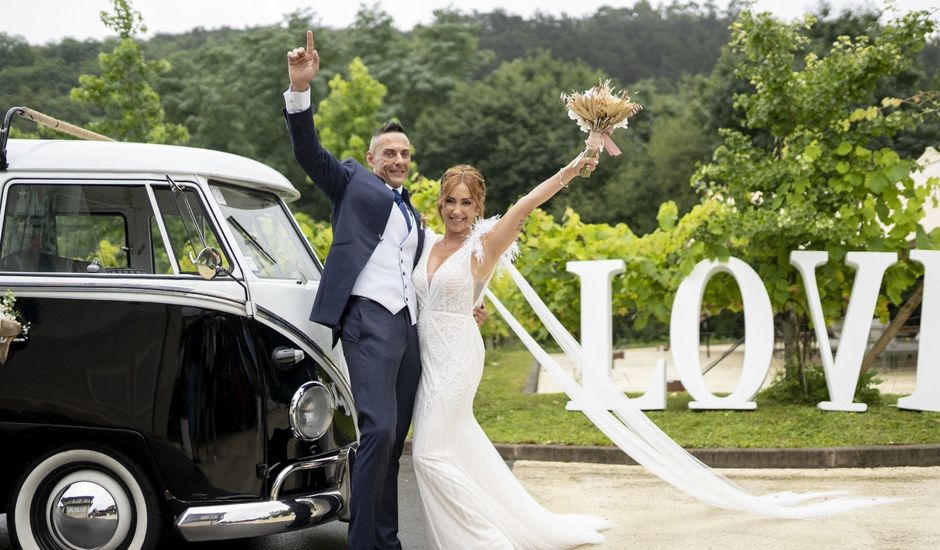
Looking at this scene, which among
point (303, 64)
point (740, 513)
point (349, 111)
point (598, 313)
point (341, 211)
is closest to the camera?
point (303, 64)

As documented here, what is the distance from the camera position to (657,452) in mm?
6941

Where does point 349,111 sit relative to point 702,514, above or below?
above

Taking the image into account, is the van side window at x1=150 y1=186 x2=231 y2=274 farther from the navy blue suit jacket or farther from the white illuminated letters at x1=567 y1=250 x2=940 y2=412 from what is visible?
the white illuminated letters at x1=567 y1=250 x2=940 y2=412

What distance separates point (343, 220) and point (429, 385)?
38.8 inches

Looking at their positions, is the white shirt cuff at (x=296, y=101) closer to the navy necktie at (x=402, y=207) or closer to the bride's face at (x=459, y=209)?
the navy necktie at (x=402, y=207)

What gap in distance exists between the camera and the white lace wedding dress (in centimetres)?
549

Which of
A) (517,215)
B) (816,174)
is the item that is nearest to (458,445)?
(517,215)

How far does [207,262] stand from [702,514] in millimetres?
3696

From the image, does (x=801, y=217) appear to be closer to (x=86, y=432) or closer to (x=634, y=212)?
(x=86, y=432)

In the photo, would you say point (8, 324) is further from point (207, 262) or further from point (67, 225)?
point (207, 262)

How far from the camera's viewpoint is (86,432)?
17.1ft

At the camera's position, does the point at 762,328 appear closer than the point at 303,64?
No

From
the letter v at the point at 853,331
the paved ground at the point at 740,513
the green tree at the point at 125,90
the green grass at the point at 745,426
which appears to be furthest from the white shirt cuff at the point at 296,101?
the green tree at the point at 125,90

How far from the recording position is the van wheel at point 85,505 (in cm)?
520
